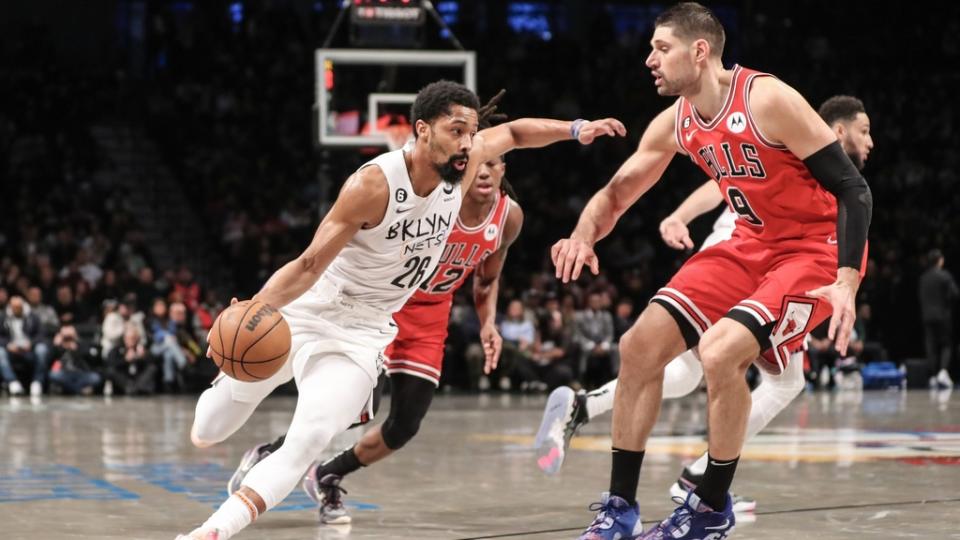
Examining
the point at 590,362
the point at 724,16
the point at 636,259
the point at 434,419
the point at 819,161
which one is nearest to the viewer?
the point at 819,161

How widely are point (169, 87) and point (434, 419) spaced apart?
11739mm

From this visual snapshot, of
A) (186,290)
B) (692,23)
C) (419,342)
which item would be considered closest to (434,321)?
(419,342)

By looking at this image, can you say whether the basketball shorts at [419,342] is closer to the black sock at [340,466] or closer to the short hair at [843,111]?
the black sock at [340,466]

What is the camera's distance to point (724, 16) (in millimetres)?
26219

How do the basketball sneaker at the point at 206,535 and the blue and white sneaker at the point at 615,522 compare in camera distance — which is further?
the blue and white sneaker at the point at 615,522

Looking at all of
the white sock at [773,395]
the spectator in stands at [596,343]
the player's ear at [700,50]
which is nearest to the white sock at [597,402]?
the white sock at [773,395]

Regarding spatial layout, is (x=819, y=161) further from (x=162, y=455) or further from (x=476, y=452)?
(x=162, y=455)

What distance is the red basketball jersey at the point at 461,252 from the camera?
22.3 feet

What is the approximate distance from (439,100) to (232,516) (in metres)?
1.74

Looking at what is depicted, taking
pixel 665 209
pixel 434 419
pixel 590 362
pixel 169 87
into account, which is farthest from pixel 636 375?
pixel 169 87

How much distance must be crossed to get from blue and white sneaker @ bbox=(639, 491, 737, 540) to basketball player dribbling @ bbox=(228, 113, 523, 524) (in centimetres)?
177

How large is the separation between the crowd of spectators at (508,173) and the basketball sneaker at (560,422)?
31.8 feet

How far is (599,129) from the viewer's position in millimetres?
5891

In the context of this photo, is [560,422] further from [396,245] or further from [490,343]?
[396,245]
